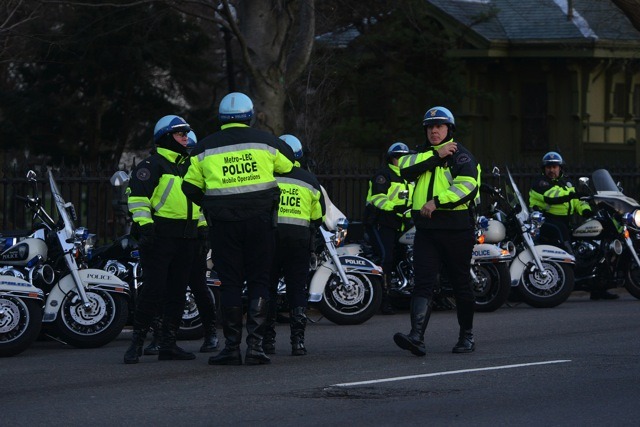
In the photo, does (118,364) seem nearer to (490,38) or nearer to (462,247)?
(462,247)

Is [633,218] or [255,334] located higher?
[633,218]

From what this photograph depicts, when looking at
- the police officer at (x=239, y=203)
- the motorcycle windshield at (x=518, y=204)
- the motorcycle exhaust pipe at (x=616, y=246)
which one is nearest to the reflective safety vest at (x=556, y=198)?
the motorcycle exhaust pipe at (x=616, y=246)

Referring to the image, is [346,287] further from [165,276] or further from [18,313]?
[18,313]

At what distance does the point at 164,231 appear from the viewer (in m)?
11.4

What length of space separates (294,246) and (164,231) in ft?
3.58

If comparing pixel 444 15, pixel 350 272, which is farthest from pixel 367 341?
pixel 444 15

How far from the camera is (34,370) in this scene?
1104 cm

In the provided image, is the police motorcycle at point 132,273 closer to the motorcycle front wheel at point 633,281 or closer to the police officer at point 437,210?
the police officer at point 437,210

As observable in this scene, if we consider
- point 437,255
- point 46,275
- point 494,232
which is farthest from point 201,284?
point 494,232

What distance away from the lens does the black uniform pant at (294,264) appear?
1160 cm

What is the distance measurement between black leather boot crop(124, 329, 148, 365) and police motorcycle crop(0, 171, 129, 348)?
115cm

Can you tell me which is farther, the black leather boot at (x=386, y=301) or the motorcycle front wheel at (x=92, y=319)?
the black leather boot at (x=386, y=301)

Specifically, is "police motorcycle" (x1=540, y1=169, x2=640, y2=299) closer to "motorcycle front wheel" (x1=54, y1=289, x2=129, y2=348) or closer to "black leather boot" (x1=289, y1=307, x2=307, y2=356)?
"black leather boot" (x1=289, y1=307, x2=307, y2=356)

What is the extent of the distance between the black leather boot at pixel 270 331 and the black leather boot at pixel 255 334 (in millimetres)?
775
